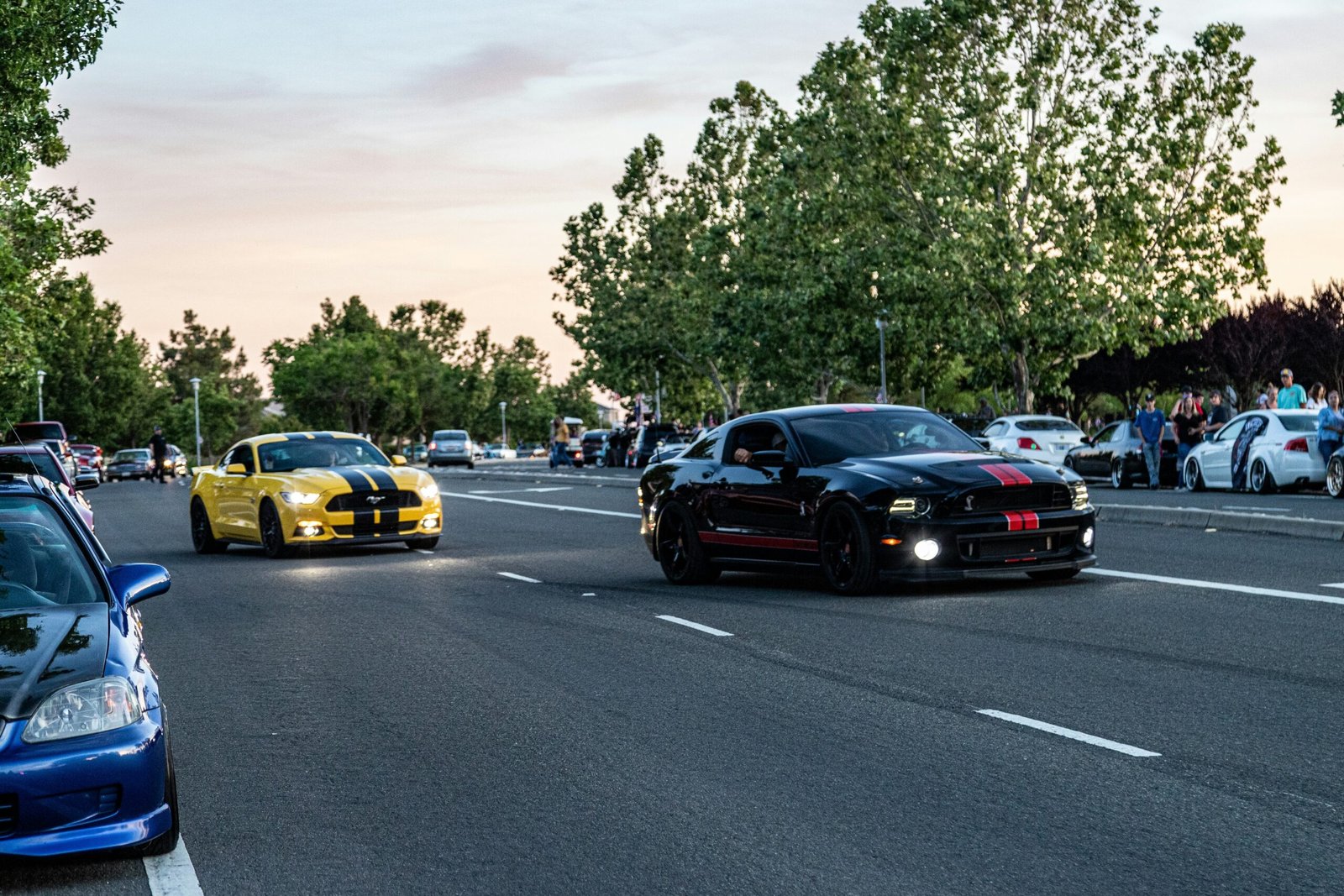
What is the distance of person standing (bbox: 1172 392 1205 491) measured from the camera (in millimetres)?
31250

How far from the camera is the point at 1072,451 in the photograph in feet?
115

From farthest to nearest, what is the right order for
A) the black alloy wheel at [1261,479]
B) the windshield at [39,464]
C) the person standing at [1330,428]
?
the black alloy wheel at [1261,479], the person standing at [1330,428], the windshield at [39,464]

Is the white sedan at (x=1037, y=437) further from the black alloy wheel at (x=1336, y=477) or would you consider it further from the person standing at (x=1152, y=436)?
the black alloy wheel at (x=1336, y=477)

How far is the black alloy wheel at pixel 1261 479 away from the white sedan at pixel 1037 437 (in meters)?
8.17

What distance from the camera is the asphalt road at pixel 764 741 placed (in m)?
5.43

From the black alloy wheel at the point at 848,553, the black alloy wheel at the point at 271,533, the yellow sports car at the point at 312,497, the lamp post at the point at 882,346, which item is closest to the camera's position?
the black alloy wheel at the point at 848,553

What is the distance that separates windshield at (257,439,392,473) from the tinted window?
64.4 ft

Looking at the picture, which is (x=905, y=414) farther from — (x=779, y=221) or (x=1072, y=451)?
(x=779, y=221)

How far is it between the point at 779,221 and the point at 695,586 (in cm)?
4164

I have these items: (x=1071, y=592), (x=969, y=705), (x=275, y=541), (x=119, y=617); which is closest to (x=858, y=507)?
(x=1071, y=592)

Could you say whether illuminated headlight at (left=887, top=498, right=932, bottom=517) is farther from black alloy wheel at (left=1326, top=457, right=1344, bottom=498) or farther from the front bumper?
black alloy wheel at (left=1326, top=457, right=1344, bottom=498)

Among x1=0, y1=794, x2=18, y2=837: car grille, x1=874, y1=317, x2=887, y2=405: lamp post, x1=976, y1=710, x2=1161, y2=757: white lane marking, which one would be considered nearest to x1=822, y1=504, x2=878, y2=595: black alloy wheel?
x1=976, y1=710, x2=1161, y2=757: white lane marking

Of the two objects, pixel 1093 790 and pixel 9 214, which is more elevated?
pixel 9 214

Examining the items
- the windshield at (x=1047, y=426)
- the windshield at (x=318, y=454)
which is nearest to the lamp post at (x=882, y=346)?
the windshield at (x=1047, y=426)
